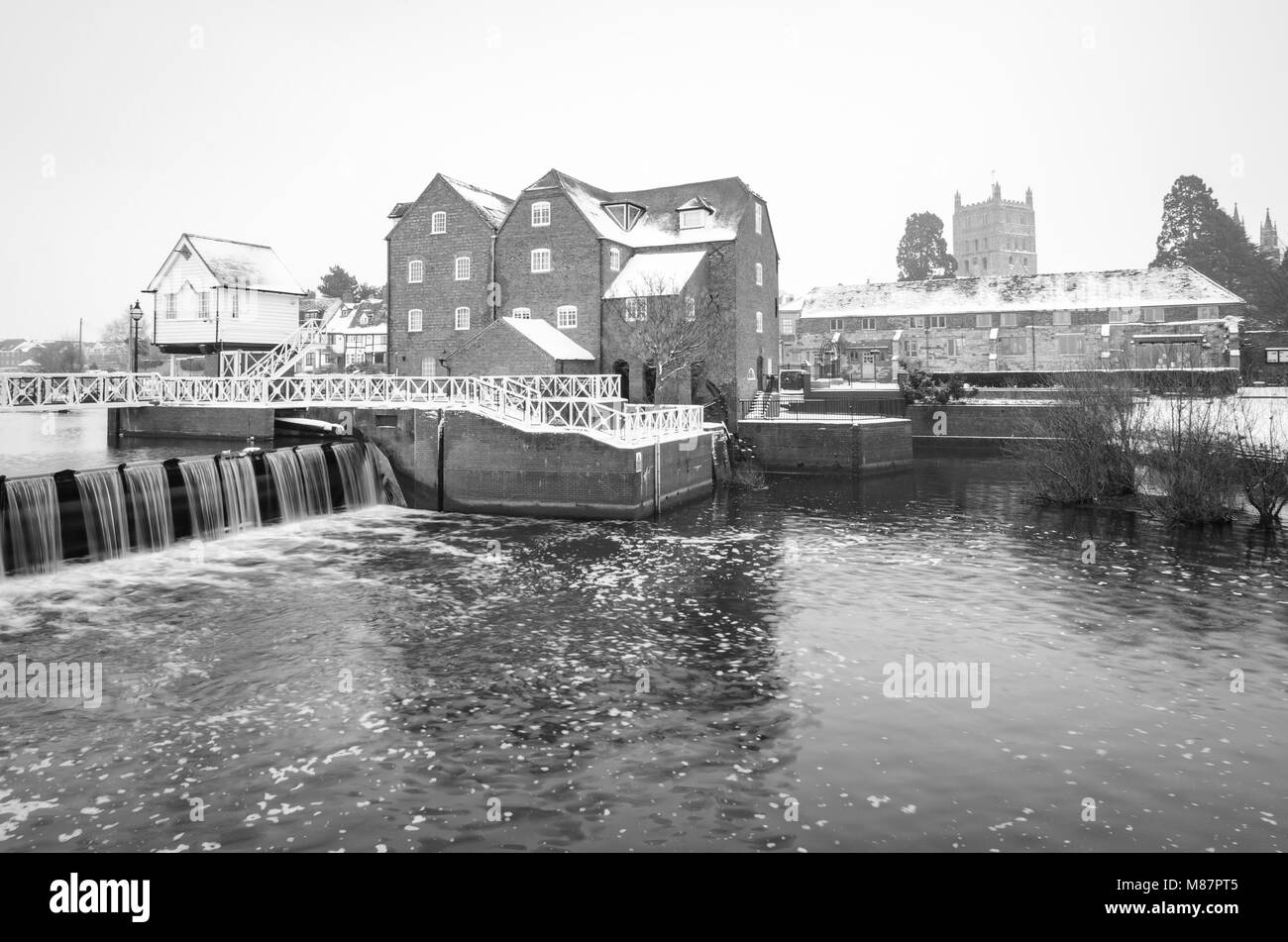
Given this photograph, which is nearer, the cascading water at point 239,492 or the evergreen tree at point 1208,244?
the cascading water at point 239,492

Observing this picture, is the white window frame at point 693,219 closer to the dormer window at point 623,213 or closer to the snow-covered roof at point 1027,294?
the dormer window at point 623,213

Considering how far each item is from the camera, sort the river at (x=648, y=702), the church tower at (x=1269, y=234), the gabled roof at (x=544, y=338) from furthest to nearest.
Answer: the church tower at (x=1269, y=234) → the gabled roof at (x=544, y=338) → the river at (x=648, y=702)

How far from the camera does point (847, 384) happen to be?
68.4 meters

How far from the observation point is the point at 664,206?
171 ft

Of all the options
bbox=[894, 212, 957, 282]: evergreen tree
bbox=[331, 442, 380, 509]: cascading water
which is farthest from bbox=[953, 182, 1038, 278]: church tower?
bbox=[331, 442, 380, 509]: cascading water

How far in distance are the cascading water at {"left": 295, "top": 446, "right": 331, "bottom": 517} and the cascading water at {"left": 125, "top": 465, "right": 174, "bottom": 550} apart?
5.21 meters

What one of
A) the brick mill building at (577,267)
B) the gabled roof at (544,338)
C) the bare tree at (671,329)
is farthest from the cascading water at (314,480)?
the bare tree at (671,329)

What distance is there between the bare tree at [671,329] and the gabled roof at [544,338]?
2.43m

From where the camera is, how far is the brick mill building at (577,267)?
47.0m

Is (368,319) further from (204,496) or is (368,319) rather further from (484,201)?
(204,496)

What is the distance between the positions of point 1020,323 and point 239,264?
2244 inches

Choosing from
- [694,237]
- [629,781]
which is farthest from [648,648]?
[694,237]
